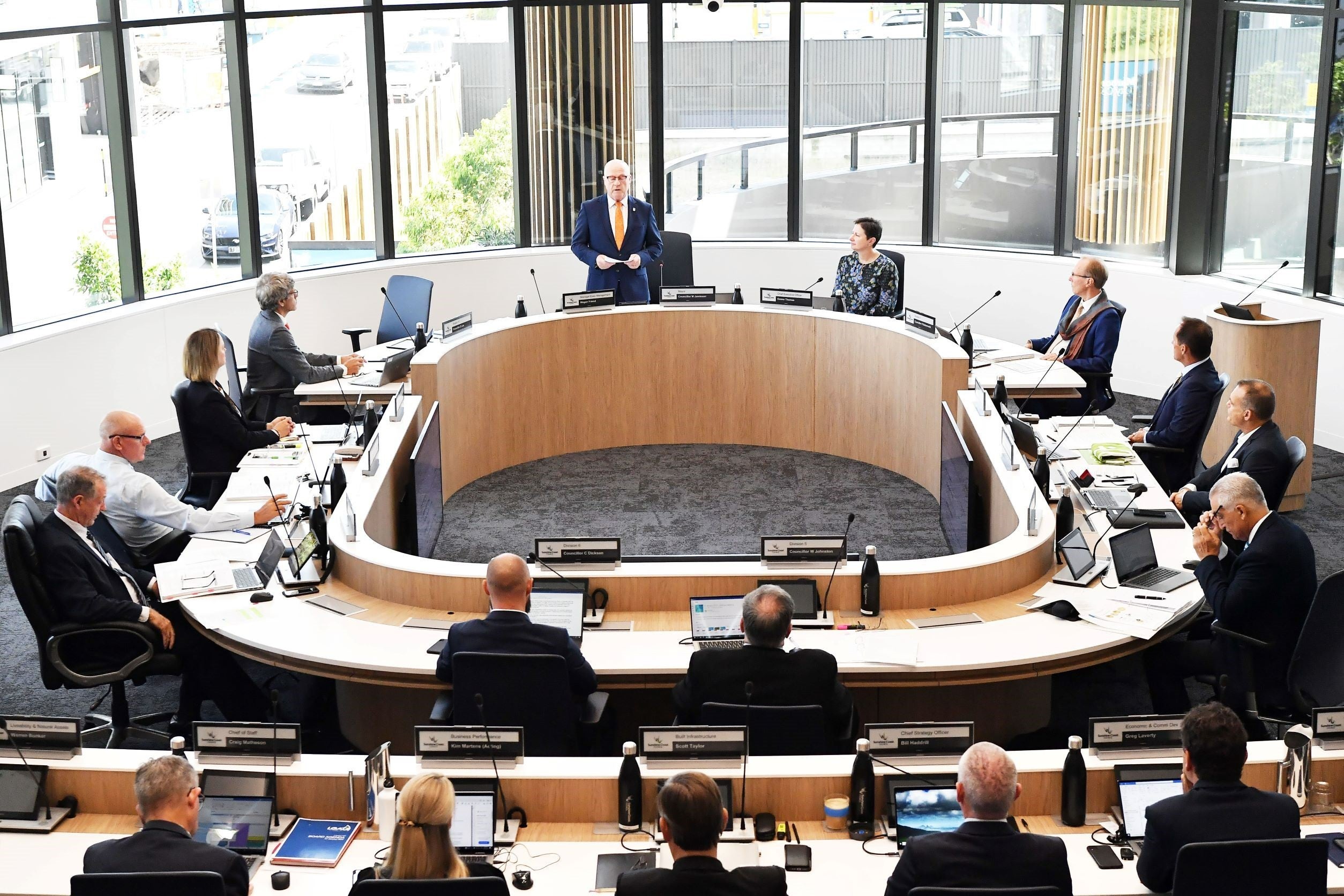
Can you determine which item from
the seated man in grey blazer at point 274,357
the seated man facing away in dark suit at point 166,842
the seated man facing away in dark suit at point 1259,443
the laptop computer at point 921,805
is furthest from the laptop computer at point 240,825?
the seated man in grey blazer at point 274,357

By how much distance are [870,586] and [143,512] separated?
2995mm

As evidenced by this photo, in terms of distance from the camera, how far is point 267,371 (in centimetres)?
776

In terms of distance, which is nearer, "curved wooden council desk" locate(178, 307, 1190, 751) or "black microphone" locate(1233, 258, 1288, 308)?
"curved wooden council desk" locate(178, 307, 1190, 751)

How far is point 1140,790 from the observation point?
149 inches

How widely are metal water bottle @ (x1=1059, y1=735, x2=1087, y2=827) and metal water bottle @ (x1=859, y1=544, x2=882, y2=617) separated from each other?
129 cm

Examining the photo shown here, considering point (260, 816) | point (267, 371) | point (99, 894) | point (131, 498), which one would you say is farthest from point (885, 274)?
point (99, 894)

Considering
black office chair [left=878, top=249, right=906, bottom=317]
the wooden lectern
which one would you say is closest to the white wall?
the wooden lectern

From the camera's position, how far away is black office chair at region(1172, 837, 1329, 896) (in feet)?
10.4

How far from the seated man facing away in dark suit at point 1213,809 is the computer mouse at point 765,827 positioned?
922 millimetres

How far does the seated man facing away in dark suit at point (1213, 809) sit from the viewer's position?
331cm

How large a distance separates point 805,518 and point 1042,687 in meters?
2.79

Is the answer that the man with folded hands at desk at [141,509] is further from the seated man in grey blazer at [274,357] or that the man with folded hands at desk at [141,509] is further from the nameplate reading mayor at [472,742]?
the nameplate reading mayor at [472,742]

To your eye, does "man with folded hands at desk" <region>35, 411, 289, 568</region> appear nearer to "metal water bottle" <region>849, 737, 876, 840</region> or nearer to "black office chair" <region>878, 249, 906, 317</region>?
"metal water bottle" <region>849, 737, 876, 840</region>

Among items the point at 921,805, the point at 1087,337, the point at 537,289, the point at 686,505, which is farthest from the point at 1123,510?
the point at 537,289
